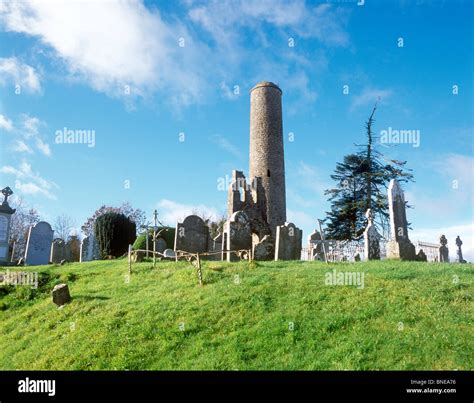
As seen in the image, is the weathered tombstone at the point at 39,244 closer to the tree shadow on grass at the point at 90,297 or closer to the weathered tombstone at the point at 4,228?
the weathered tombstone at the point at 4,228

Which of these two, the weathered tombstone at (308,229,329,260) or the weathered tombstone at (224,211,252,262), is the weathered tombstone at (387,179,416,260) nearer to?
the weathered tombstone at (224,211,252,262)

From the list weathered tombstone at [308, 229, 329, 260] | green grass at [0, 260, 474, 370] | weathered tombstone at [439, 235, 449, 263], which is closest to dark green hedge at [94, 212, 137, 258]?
weathered tombstone at [308, 229, 329, 260]

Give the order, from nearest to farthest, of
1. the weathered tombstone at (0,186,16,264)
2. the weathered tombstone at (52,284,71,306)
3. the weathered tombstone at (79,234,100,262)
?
the weathered tombstone at (52,284,71,306) → the weathered tombstone at (0,186,16,264) → the weathered tombstone at (79,234,100,262)

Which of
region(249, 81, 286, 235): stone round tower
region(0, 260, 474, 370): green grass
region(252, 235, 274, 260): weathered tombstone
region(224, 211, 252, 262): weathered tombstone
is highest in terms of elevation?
region(249, 81, 286, 235): stone round tower

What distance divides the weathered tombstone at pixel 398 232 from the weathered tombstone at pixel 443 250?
26.1ft

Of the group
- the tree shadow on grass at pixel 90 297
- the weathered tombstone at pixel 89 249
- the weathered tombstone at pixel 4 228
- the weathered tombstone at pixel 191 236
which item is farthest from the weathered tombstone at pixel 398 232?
the weathered tombstone at pixel 4 228

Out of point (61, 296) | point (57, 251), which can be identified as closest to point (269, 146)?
point (57, 251)

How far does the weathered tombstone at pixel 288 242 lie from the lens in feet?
55.6

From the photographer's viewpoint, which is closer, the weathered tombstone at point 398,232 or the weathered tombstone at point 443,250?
the weathered tombstone at point 398,232

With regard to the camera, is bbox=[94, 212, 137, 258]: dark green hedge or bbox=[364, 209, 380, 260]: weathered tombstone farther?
bbox=[94, 212, 137, 258]: dark green hedge

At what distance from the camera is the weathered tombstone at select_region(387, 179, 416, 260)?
16219mm

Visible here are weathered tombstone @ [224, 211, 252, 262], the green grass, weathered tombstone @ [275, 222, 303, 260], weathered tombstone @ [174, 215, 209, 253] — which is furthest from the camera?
weathered tombstone @ [174, 215, 209, 253]

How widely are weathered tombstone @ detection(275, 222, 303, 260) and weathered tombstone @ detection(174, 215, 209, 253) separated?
3671 millimetres
